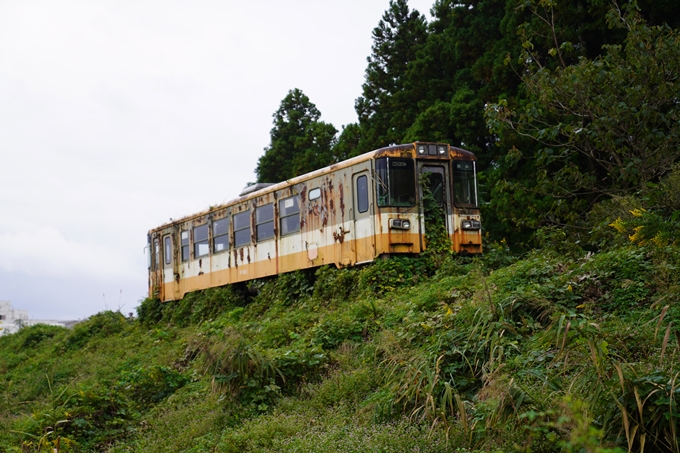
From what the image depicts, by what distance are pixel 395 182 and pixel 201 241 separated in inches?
326

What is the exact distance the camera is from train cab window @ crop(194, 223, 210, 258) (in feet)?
67.3

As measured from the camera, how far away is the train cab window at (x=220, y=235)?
1947 centimetres

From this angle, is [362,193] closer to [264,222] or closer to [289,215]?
[289,215]

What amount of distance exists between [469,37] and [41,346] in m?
16.1

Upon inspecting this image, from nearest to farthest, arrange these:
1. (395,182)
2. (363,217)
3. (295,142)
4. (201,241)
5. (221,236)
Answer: (395,182) < (363,217) < (221,236) < (201,241) < (295,142)

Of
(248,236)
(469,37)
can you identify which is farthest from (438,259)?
(469,37)

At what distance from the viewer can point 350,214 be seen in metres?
14.8

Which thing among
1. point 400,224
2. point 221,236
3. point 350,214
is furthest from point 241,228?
point 400,224

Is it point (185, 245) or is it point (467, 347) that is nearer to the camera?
point (467, 347)

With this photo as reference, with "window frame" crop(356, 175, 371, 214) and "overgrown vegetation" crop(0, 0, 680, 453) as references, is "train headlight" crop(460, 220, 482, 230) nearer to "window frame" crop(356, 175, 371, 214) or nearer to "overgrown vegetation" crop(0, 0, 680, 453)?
"overgrown vegetation" crop(0, 0, 680, 453)

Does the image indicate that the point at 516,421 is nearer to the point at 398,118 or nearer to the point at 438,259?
the point at 438,259

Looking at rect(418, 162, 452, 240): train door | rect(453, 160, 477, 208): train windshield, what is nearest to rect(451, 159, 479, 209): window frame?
rect(453, 160, 477, 208): train windshield

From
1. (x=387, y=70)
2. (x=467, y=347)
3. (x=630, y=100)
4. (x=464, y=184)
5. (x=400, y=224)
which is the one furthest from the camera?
(x=387, y=70)

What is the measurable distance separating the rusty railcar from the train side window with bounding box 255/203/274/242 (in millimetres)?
23
